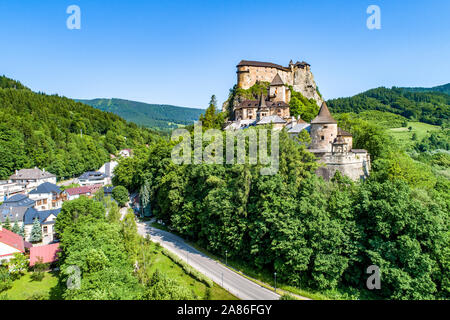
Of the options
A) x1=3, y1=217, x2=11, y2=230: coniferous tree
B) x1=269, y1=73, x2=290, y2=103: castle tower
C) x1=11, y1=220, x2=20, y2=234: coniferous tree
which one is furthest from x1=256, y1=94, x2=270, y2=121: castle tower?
x1=3, y1=217, x2=11, y2=230: coniferous tree

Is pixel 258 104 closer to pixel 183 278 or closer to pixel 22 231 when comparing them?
pixel 183 278

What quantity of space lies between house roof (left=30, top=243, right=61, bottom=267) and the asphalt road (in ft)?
34.9

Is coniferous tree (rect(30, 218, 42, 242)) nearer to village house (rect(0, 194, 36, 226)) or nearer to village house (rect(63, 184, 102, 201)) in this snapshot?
village house (rect(0, 194, 36, 226))

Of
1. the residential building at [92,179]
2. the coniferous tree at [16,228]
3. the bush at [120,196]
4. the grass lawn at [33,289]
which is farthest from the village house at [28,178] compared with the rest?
the grass lawn at [33,289]

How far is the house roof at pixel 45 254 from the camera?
99.7ft

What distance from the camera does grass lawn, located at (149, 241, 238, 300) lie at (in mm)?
24609

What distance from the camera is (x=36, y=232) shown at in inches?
1487

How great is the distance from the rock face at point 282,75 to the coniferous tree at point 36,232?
177 ft

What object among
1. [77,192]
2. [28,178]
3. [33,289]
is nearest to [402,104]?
[77,192]

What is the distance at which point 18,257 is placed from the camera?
96.5 feet

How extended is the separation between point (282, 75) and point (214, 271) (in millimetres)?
65689
